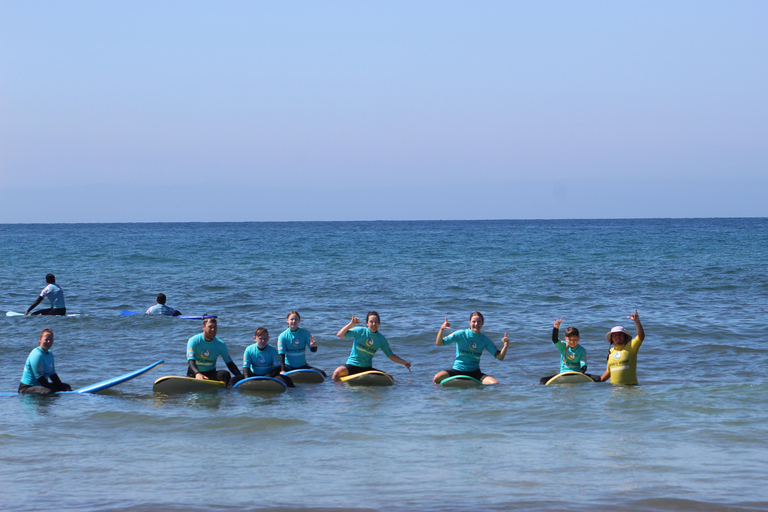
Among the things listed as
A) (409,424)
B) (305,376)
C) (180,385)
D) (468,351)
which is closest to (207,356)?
(180,385)

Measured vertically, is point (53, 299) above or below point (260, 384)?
above

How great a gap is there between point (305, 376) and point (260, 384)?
3.77 ft

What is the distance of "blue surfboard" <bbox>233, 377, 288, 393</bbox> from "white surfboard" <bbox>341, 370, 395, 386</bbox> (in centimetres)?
141

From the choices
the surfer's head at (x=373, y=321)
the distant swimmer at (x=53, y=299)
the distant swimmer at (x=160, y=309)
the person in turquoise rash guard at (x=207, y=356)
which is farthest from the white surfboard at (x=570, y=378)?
the distant swimmer at (x=53, y=299)

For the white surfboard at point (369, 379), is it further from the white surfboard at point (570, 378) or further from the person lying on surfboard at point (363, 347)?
the white surfboard at point (570, 378)

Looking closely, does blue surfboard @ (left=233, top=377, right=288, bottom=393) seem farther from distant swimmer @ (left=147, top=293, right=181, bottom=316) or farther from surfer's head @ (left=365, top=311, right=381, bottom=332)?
distant swimmer @ (left=147, top=293, right=181, bottom=316)

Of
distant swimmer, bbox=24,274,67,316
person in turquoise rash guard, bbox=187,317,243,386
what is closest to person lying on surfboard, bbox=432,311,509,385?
person in turquoise rash guard, bbox=187,317,243,386

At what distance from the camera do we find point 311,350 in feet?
45.4

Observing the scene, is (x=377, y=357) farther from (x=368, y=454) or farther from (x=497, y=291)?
(x=497, y=291)

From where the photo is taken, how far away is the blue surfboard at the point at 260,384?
43.3 feet

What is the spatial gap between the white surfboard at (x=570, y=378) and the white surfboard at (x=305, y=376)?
436cm

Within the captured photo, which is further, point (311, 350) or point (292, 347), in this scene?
point (292, 347)

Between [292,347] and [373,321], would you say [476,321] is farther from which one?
[292,347]

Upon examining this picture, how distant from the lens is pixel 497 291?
1169 inches
